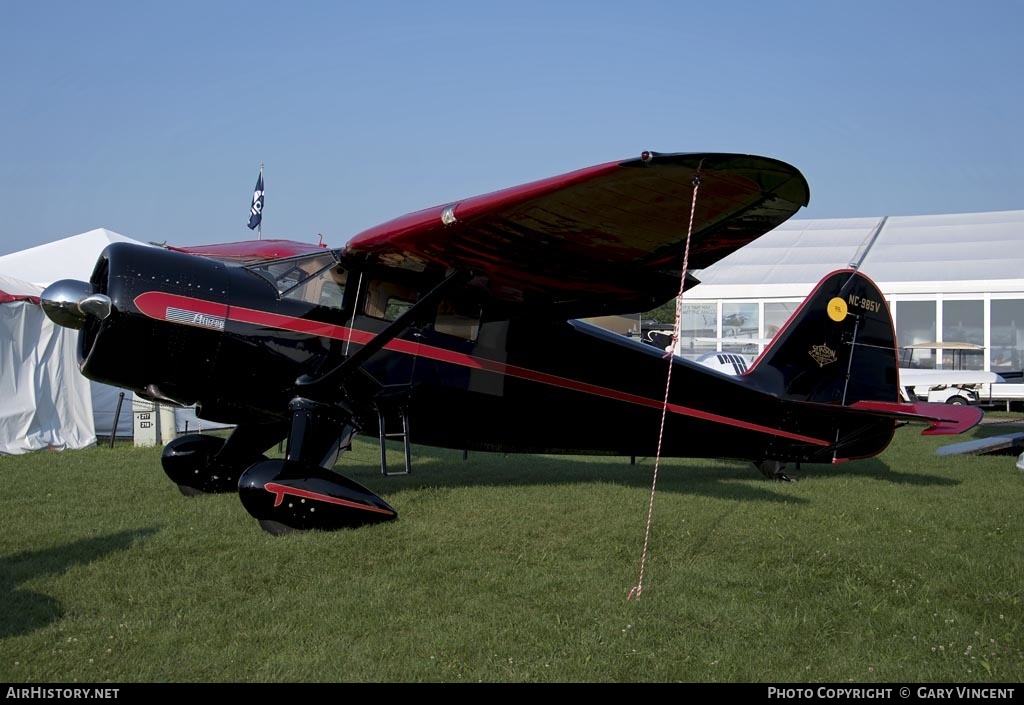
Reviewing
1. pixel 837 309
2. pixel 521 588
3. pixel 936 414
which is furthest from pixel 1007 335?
pixel 521 588

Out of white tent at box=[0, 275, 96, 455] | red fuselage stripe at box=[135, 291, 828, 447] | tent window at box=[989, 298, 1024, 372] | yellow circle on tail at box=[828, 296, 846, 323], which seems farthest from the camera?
tent window at box=[989, 298, 1024, 372]

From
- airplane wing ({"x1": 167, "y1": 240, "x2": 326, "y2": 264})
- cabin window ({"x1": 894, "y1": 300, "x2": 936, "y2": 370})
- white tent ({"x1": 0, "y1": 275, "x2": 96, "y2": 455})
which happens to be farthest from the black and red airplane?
cabin window ({"x1": 894, "y1": 300, "x2": 936, "y2": 370})

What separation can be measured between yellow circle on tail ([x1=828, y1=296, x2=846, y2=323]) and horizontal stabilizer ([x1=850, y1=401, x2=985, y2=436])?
1020 millimetres

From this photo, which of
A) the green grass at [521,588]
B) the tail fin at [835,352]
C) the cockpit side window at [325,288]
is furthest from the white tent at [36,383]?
the tail fin at [835,352]

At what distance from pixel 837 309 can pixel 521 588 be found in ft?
20.1

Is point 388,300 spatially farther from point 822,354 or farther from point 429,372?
point 822,354

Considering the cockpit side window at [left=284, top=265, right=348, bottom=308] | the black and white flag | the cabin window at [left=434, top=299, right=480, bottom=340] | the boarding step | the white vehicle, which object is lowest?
the white vehicle

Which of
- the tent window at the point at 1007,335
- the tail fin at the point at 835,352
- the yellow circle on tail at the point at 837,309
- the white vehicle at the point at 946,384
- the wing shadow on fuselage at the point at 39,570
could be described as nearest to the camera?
the wing shadow on fuselage at the point at 39,570

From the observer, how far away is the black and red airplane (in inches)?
220

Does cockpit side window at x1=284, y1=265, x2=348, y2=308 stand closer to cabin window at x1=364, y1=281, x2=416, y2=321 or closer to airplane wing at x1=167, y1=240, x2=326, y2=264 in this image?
cabin window at x1=364, y1=281, x2=416, y2=321

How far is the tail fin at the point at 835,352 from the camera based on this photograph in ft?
30.6

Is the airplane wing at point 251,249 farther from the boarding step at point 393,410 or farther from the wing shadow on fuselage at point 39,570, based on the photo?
the wing shadow on fuselage at point 39,570

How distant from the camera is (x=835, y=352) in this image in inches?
372
